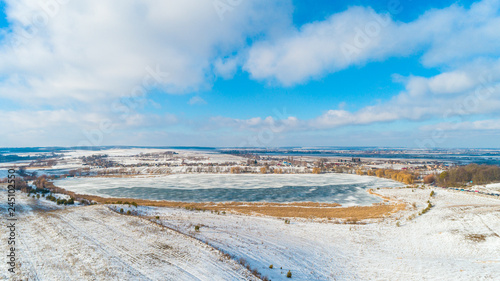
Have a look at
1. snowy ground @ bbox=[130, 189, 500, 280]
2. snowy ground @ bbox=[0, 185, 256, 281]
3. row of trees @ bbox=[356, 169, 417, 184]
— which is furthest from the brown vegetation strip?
row of trees @ bbox=[356, 169, 417, 184]

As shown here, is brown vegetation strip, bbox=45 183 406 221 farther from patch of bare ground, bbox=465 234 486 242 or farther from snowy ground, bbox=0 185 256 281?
snowy ground, bbox=0 185 256 281

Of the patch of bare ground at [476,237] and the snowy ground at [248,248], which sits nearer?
the snowy ground at [248,248]

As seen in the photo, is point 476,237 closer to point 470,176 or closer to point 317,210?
point 317,210

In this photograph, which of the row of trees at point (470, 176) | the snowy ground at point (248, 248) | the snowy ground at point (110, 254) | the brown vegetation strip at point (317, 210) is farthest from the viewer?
the row of trees at point (470, 176)

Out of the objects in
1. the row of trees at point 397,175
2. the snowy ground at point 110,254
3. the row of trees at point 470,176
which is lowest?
the row of trees at point 397,175

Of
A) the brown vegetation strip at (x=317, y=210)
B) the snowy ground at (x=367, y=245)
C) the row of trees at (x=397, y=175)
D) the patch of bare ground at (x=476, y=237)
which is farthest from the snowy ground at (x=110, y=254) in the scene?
the row of trees at (x=397, y=175)

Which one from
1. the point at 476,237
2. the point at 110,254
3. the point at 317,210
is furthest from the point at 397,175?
the point at 110,254

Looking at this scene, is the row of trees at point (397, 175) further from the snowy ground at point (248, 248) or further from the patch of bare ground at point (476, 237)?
the patch of bare ground at point (476, 237)

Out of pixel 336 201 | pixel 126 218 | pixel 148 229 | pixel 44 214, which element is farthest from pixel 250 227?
pixel 336 201

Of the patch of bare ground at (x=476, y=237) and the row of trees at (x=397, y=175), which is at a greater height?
the patch of bare ground at (x=476, y=237)
